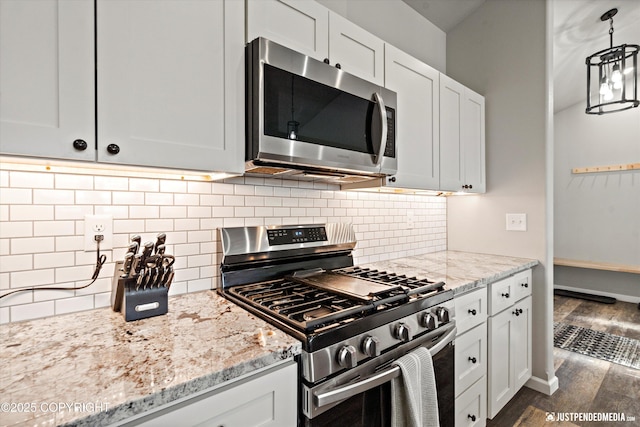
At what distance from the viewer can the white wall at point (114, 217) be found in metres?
1.00

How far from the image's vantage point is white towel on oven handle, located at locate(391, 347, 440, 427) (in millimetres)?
1072

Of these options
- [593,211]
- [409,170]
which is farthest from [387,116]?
[593,211]

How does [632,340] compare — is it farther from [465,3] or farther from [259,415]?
[259,415]

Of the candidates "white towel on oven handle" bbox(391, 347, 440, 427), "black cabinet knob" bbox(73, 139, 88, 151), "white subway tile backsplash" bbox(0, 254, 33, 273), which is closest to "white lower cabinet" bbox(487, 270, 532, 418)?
"white towel on oven handle" bbox(391, 347, 440, 427)

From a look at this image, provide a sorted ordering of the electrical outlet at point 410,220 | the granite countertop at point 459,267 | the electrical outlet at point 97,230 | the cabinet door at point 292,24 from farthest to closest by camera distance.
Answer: the electrical outlet at point 410,220
the granite countertop at point 459,267
the cabinet door at point 292,24
the electrical outlet at point 97,230

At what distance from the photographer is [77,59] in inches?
33.4

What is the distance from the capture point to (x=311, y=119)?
1276 mm

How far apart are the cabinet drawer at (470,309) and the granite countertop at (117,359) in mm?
991

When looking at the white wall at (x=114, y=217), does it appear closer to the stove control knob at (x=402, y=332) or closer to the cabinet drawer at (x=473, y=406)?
the stove control knob at (x=402, y=332)

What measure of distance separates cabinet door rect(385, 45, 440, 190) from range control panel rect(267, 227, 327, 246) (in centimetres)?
47

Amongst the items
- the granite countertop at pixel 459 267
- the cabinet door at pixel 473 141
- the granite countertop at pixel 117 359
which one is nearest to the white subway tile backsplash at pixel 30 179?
the granite countertop at pixel 117 359

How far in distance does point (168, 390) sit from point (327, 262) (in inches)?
45.9

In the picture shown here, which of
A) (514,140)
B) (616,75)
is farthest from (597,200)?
(514,140)

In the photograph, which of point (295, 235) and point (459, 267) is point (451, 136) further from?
point (295, 235)
